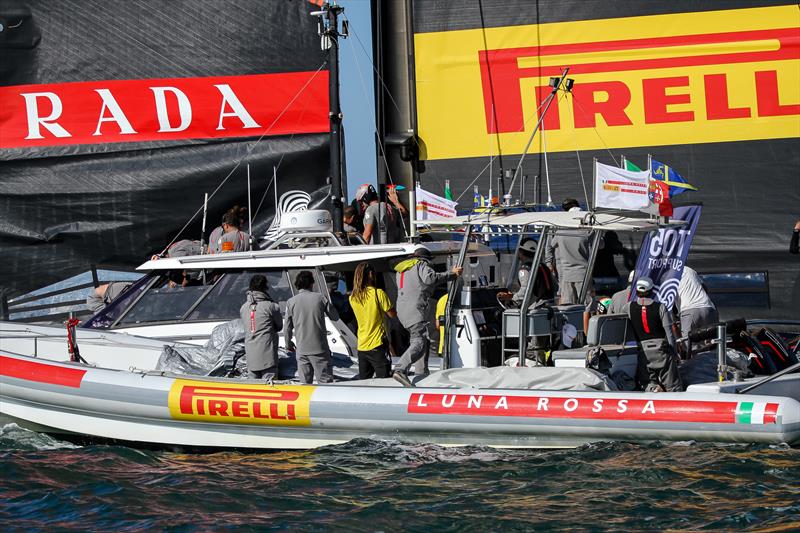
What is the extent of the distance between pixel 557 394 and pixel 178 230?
5227 millimetres

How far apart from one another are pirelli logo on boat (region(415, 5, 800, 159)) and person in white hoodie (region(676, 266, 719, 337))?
11.4 ft

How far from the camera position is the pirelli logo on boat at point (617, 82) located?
13.4 m

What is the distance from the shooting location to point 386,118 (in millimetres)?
14078

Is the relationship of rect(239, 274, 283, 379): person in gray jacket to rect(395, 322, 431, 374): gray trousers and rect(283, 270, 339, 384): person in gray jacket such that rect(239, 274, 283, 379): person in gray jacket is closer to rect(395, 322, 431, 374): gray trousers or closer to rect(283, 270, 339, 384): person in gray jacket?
rect(283, 270, 339, 384): person in gray jacket

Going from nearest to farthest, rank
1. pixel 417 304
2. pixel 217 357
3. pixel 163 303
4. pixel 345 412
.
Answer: pixel 345 412
pixel 417 304
pixel 217 357
pixel 163 303

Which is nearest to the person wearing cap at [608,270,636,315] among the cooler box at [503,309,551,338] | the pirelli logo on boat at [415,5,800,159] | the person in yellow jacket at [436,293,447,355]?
the cooler box at [503,309,551,338]

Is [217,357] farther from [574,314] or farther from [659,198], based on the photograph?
[659,198]

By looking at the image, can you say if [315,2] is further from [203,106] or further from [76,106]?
[76,106]

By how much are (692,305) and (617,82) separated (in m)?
4.03

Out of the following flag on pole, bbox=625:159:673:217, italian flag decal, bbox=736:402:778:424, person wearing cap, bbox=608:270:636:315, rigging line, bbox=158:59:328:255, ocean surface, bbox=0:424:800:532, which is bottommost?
ocean surface, bbox=0:424:800:532

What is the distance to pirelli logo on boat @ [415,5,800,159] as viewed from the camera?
1341 centimetres

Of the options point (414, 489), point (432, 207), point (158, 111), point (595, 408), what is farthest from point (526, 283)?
point (158, 111)

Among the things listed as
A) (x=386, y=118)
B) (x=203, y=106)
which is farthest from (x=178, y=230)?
(x=386, y=118)

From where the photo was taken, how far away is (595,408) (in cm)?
802
